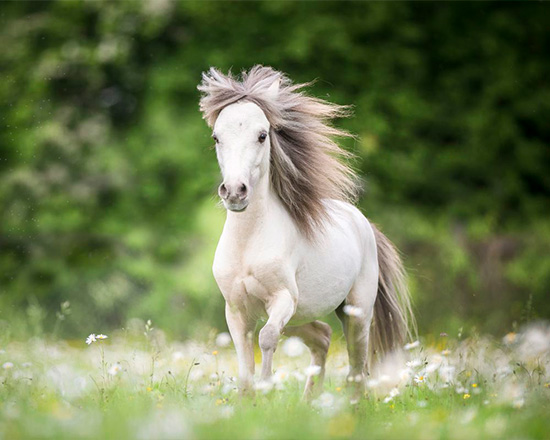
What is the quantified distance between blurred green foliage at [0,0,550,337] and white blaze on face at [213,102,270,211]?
852cm

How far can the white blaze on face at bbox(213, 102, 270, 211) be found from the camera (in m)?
4.11

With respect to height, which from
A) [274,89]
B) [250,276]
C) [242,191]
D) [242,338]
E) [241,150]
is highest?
[274,89]

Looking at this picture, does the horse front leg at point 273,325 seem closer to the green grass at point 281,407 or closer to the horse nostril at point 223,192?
the green grass at point 281,407

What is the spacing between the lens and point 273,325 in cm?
427

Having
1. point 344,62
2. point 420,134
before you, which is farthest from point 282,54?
point 420,134

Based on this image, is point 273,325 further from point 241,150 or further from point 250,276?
point 241,150

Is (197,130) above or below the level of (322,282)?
above

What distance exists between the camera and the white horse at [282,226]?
437cm

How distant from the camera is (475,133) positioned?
15.2 meters

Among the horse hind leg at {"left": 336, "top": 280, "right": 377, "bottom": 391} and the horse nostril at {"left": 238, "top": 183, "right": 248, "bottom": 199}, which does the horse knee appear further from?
the horse hind leg at {"left": 336, "top": 280, "right": 377, "bottom": 391}

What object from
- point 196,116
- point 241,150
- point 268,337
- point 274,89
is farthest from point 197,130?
point 268,337

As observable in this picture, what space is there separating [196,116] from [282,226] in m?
10.2

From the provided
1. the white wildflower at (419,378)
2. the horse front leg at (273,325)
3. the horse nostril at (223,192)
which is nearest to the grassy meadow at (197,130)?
the white wildflower at (419,378)

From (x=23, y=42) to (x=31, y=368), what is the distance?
466 inches
